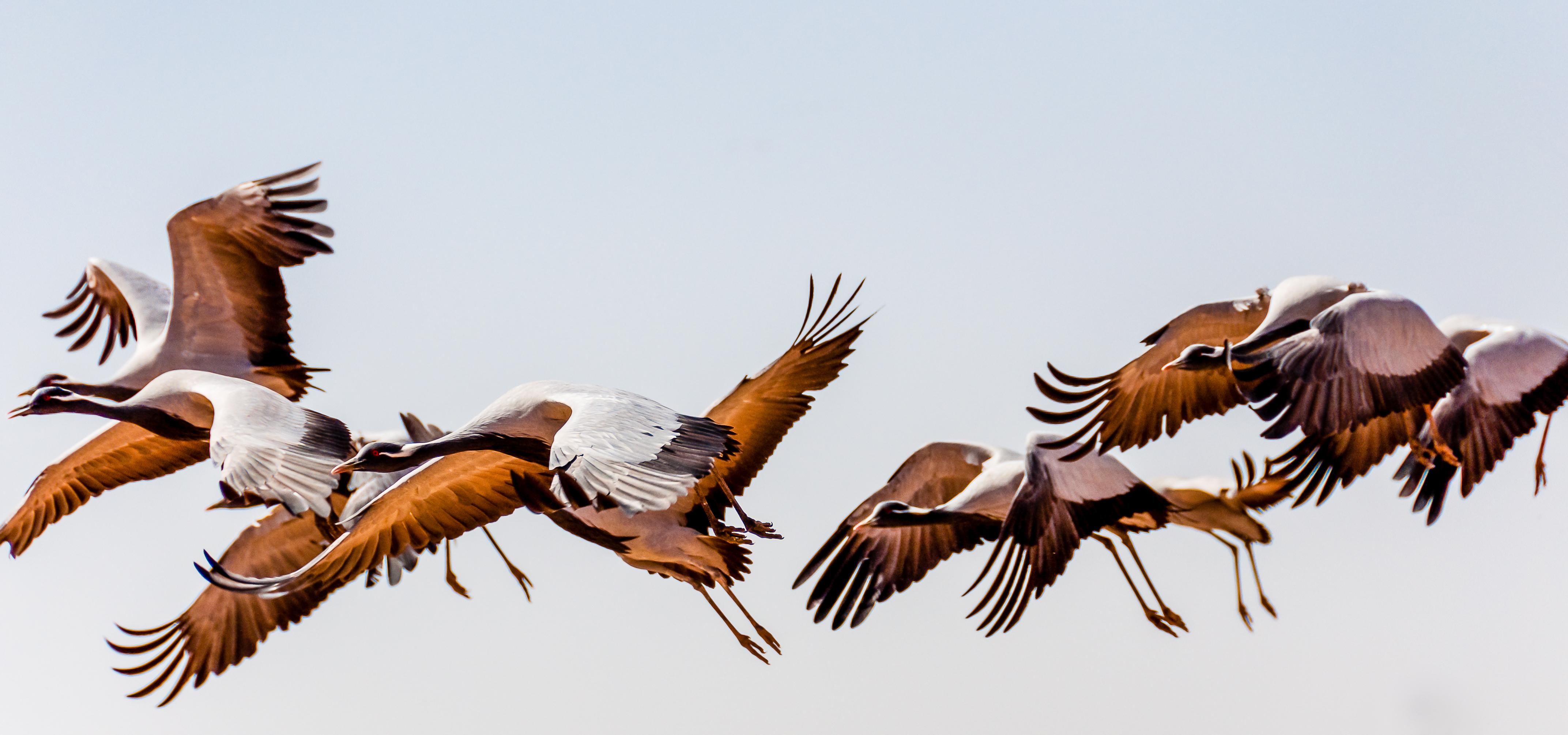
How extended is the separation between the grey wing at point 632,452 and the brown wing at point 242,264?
4.55 meters

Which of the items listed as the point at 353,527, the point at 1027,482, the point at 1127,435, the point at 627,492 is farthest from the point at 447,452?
the point at 1127,435

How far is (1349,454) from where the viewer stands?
10.0 meters

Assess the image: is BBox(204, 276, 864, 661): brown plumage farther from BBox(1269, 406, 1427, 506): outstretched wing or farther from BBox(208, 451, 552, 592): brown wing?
BBox(1269, 406, 1427, 506): outstretched wing

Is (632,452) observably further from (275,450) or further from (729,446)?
(275,450)

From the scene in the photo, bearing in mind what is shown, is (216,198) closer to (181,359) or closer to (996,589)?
(181,359)

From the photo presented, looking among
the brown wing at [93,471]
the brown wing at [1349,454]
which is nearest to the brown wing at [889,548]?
the brown wing at [1349,454]

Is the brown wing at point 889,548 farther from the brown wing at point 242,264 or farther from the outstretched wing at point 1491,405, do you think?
the brown wing at point 242,264

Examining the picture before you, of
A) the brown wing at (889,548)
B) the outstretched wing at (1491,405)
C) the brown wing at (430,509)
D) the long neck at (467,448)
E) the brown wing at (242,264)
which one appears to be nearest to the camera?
the long neck at (467,448)

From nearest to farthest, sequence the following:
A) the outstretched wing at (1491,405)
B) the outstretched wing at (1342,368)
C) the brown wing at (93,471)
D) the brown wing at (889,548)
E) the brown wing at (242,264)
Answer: the outstretched wing at (1342,368), the outstretched wing at (1491,405), the brown wing at (889,548), the brown wing at (242,264), the brown wing at (93,471)

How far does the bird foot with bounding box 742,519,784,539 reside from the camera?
1066 cm

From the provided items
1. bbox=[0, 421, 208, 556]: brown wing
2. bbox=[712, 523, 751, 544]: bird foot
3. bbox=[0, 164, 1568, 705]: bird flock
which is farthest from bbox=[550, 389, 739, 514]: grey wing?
bbox=[0, 421, 208, 556]: brown wing

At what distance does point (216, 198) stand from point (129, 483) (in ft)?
9.26

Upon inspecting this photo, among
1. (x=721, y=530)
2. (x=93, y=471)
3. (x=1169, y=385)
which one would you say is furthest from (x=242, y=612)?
(x=1169, y=385)

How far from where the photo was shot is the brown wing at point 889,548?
36.8 ft
